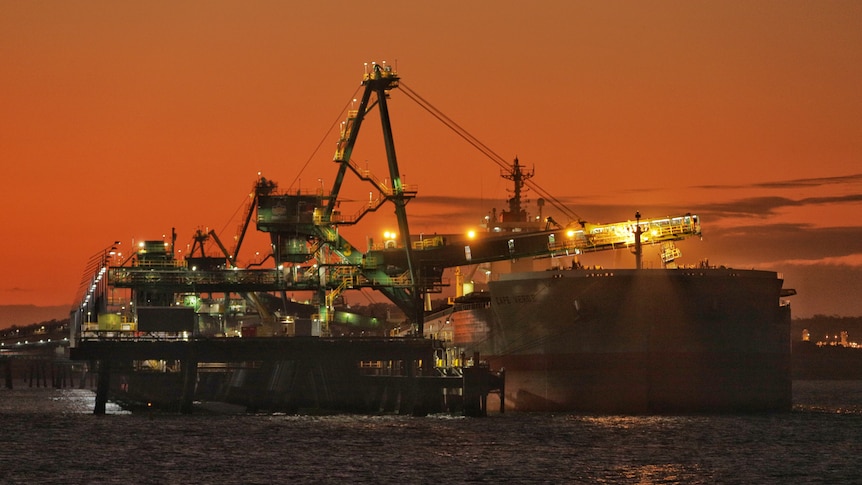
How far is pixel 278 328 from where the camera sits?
95125 mm

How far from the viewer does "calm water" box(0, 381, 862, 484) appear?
55094mm

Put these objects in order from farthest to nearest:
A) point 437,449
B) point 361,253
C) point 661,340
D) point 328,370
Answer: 1. point 361,253
2. point 328,370
3. point 661,340
4. point 437,449

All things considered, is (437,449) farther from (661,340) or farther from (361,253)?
(361,253)

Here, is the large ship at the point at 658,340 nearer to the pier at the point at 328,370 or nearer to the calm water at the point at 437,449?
the calm water at the point at 437,449

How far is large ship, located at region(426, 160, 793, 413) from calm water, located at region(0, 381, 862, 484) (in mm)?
1268

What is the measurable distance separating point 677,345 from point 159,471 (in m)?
32.3

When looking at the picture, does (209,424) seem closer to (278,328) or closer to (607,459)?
(278,328)

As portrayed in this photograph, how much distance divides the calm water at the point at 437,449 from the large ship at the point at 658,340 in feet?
4.16

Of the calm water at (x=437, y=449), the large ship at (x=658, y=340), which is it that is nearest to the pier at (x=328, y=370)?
the calm water at (x=437, y=449)

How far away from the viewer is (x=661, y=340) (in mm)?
78188

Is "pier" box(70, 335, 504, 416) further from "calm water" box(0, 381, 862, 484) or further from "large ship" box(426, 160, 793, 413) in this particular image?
"large ship" box(426, 160, 793, 413)

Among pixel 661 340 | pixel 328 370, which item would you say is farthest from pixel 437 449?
pixel 661 340

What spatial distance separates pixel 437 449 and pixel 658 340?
62.7 feet

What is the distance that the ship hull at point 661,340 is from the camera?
78312 mm
